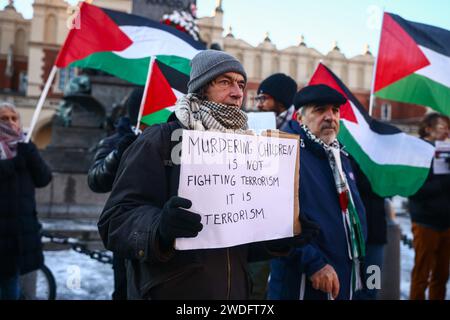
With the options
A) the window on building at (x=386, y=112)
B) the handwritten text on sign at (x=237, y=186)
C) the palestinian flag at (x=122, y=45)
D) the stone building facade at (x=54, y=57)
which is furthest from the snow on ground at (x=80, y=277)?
the window on building at (x=386, y=112)

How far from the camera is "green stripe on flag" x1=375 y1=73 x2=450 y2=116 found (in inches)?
138

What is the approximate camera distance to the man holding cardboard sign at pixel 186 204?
1.58m

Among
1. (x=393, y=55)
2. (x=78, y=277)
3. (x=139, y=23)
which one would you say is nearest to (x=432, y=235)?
(x=393, y=55)

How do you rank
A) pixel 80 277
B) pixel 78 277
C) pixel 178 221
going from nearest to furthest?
1. pixel 178 221
2. pixel 78 277
3. pixel 80 277

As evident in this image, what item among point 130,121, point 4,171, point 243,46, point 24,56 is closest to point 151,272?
point 130,121

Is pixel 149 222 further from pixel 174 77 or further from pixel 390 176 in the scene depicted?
pixel 390 176

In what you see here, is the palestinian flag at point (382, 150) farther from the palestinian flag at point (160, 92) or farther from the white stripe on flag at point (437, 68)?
the palestinian flag at point (160, 92)

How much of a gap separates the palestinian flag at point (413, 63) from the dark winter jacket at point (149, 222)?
2.58 metres

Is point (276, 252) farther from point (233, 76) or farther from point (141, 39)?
point (141, 39)

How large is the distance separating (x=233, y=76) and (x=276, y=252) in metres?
0.86

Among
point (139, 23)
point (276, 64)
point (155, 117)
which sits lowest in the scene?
point (155, 117)

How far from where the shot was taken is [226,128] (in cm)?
187

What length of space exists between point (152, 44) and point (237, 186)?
285cm

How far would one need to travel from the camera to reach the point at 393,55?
3779 mm
